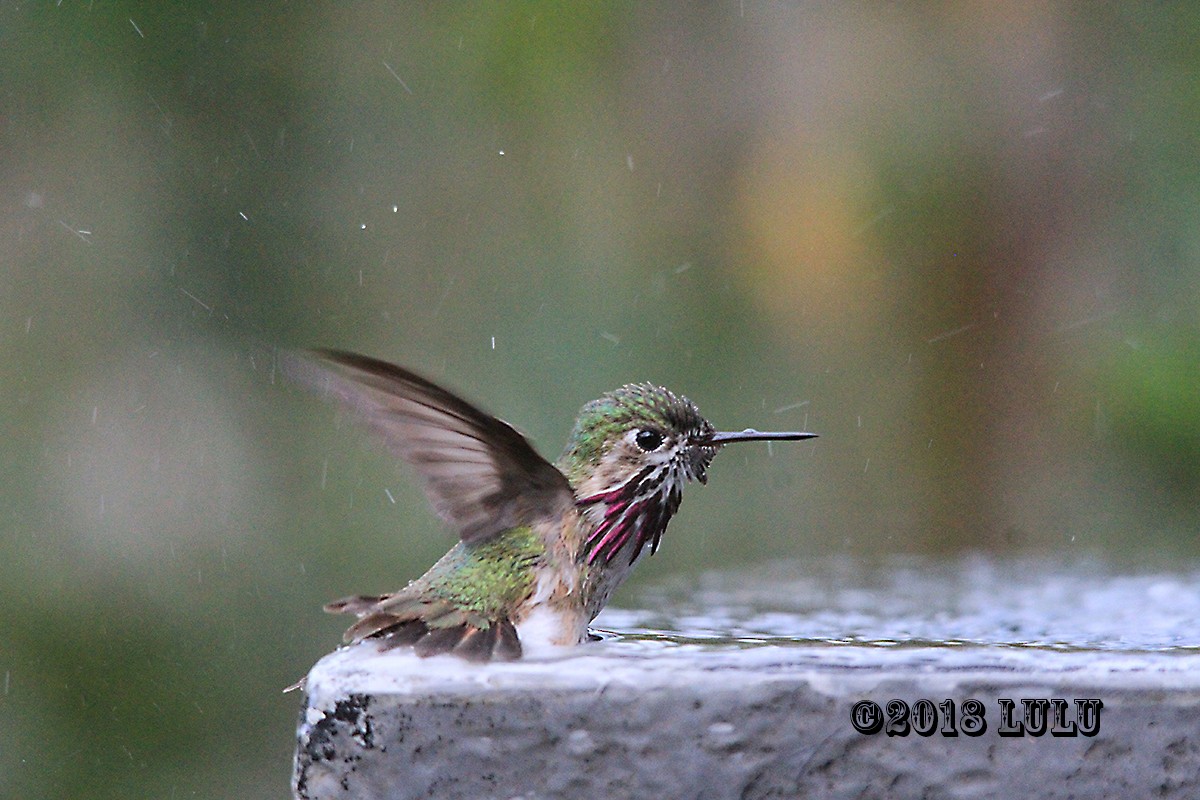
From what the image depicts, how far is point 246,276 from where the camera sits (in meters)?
5.12

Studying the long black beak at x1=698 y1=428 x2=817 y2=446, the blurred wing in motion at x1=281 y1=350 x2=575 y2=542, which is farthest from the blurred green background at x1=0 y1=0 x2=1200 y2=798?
the blurred wing in motion at x1=281 y1=350 x2=575 y2=542

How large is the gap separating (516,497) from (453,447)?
0.12 meters

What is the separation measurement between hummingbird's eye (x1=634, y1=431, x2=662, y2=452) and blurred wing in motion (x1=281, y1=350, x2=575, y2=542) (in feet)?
0.63

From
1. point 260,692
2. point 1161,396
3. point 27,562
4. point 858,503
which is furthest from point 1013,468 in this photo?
point 27,562

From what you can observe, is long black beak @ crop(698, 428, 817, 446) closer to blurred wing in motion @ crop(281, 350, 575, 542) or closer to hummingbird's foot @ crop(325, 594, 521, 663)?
blurred wing in motion @ crop(281, 350, 575, 542)

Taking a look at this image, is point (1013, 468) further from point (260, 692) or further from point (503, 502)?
point (503, 502)

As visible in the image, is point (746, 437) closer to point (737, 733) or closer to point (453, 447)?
point (453, 447)

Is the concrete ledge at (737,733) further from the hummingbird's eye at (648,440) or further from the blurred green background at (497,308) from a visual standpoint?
the blurred green background at (497,308)

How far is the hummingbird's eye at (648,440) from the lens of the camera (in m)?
2.05

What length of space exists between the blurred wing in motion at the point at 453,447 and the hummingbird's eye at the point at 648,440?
0.63ft

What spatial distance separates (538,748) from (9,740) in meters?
3.70

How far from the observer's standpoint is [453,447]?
1.83m

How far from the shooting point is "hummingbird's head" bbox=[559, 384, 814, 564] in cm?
200

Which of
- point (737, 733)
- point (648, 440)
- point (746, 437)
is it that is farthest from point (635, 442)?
point (737, 733)
